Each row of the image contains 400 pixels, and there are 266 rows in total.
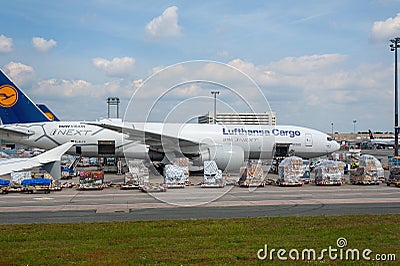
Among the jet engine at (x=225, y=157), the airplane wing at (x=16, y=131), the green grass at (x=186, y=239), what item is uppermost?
the airplane wing at (x=16, y=131)

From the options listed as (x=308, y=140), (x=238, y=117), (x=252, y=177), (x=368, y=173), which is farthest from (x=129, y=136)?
(x=368, y=173)

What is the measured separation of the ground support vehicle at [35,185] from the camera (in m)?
22.5

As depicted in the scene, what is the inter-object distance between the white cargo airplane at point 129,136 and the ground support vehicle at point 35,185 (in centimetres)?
906

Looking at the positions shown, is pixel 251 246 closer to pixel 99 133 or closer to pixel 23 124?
pixel 99 133

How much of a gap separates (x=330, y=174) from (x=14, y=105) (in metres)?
23.5

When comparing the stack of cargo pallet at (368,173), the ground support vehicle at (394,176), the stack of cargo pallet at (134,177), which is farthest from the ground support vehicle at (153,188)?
the ground support vehicle at (394,176)

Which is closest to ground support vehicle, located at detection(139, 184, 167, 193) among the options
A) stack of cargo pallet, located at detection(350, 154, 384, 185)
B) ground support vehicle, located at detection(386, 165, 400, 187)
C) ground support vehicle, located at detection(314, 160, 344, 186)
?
ground support vehicle, located at detection(314, 160, 344, 186)

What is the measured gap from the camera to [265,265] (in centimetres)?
838

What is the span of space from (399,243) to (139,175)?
16499 millimetres

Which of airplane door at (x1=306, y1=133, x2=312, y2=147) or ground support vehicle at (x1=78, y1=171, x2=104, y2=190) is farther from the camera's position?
airplane door at (x1=306, y1=133, x2=312, y2=147)

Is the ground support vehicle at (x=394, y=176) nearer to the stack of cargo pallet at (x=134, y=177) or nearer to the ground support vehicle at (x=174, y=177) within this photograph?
the ground support vehicle at (x=174, y=177)

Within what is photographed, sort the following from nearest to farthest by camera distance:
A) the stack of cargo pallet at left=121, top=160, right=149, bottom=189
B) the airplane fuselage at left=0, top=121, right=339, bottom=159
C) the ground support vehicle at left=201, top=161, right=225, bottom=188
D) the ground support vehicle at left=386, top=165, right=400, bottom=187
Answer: the stack of cargo pallet at left=121, top=160, right=149, bottom=189
the ground support vehicle at left=201, top=161, right=225, bottom=188
the ground support vehicle at left=386, top=165, right=400, bottom=187
the airplane fuselage at left=0, top=121, right=339, bottom=159

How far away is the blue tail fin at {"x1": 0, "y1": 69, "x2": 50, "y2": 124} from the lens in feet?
108

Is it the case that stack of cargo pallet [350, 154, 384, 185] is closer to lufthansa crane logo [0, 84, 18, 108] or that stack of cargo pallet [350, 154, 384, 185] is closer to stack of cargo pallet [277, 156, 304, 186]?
stack of cargo pallet [277, 156, 304, 186]
